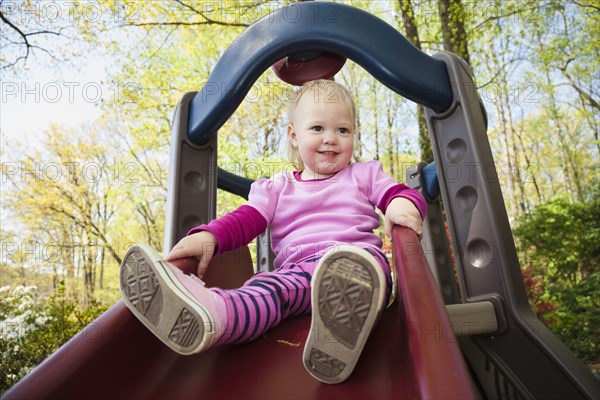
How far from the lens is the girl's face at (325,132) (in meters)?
1.40

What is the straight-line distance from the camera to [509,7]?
6.13 meters

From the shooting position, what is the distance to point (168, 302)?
2.73ft

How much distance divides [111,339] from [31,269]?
12.5 m

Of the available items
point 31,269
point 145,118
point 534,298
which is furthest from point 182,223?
point 31,269

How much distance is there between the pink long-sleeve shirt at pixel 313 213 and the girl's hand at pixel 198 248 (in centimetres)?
2

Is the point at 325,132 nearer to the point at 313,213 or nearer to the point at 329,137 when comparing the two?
the point at 329,137

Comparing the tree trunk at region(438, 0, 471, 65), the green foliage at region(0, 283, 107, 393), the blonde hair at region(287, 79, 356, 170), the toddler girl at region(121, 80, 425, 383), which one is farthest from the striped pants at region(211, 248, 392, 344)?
the tree trunk at region(438, 0, 471, 65)

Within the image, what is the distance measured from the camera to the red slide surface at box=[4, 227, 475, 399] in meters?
0.70

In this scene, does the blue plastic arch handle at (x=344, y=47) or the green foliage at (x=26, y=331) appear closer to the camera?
the blue plastic arch handle at (x=344, y=47)

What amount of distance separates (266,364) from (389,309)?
16.1 inches

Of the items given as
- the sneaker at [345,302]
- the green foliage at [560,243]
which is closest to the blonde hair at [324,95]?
the sneaker at [345,302]

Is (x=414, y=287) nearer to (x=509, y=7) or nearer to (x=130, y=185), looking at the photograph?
(x=509, y=7)

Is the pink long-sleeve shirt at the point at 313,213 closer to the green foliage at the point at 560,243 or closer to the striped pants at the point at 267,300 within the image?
the striped pants at the point at 267,300

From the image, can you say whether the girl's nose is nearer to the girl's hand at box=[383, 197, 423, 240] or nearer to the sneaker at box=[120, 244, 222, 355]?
the girl's hand at box=[383, 197, 423, 240]
